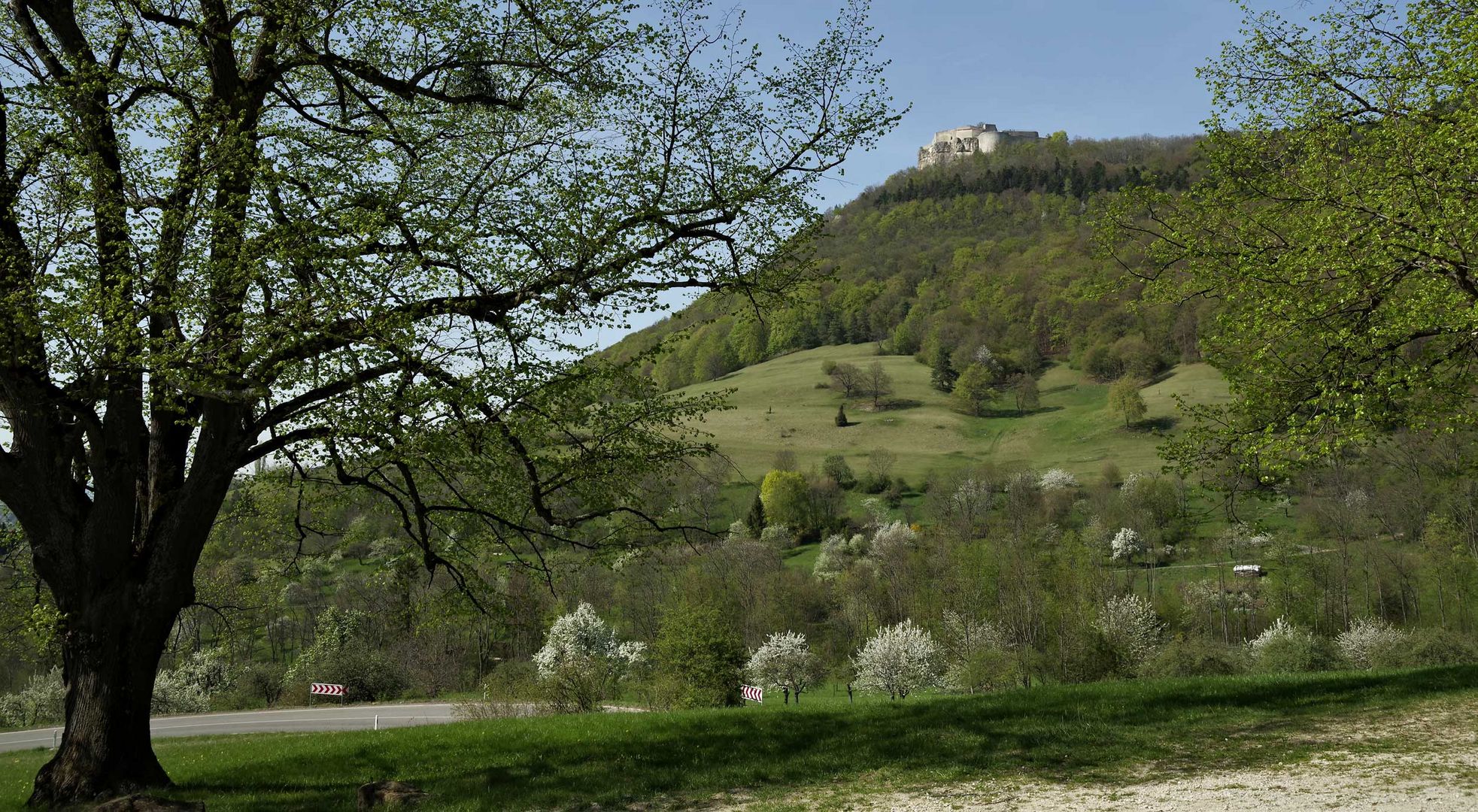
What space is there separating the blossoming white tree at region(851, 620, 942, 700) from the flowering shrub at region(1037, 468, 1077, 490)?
46.6m

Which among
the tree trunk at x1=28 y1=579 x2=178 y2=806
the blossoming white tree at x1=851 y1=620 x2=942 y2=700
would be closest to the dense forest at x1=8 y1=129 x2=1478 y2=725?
the tree trunk at x1=28 y1=579 x2=178 y2=806

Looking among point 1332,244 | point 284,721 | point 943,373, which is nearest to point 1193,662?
point 1332,244

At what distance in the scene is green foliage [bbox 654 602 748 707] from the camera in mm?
29312

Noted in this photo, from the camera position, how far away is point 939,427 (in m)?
125

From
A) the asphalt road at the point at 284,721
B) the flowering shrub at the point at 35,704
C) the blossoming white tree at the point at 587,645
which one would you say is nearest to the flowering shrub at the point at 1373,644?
the blossoming white tree at the point at 587,645

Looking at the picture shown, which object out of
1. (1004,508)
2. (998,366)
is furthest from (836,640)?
(998,366)

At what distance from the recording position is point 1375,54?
1452 centimetres

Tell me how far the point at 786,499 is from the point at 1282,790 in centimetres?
8608

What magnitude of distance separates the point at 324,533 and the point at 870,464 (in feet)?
309

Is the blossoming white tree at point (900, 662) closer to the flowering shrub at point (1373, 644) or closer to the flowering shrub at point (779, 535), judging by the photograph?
the flowering shrub at point (1373, 644)

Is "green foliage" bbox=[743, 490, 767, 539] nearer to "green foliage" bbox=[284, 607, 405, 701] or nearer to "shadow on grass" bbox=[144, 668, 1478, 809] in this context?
"green foliage" bbox=[284, 607, 405, 701]

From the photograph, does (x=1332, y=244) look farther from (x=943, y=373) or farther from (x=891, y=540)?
(x=943, y=373)

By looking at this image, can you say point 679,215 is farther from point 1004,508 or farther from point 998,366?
point 998,366

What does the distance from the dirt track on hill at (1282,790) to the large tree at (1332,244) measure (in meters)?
3.80
